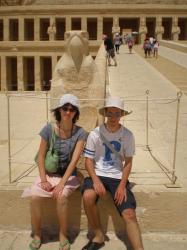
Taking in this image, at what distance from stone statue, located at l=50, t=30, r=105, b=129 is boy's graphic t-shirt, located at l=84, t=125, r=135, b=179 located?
854 mm

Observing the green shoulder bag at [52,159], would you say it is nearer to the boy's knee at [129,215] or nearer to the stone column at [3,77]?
the boy's knee at [129,215]

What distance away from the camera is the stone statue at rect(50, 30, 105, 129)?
178 inches

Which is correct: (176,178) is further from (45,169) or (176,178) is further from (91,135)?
(45,169)

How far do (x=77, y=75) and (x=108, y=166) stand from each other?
4.58 ft

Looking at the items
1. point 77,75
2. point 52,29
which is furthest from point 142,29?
point 77,75

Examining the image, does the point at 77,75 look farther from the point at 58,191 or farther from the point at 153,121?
the point at 153,121

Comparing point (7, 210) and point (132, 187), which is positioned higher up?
point (132, 187)

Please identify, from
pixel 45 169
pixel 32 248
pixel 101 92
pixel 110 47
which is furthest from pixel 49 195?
pixel 110 47

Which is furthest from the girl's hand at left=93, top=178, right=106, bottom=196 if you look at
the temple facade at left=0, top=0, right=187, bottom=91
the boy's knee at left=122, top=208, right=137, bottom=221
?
the temple facade at left=0, top=0, right=187, bottom=91

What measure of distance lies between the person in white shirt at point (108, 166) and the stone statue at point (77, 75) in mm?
846

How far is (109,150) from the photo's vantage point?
3727 millimetres

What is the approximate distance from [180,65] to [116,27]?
17.6 m

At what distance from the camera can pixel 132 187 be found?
406cm

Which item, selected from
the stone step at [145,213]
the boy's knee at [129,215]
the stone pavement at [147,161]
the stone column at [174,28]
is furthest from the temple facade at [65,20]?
the boy's knee at [129,215]
